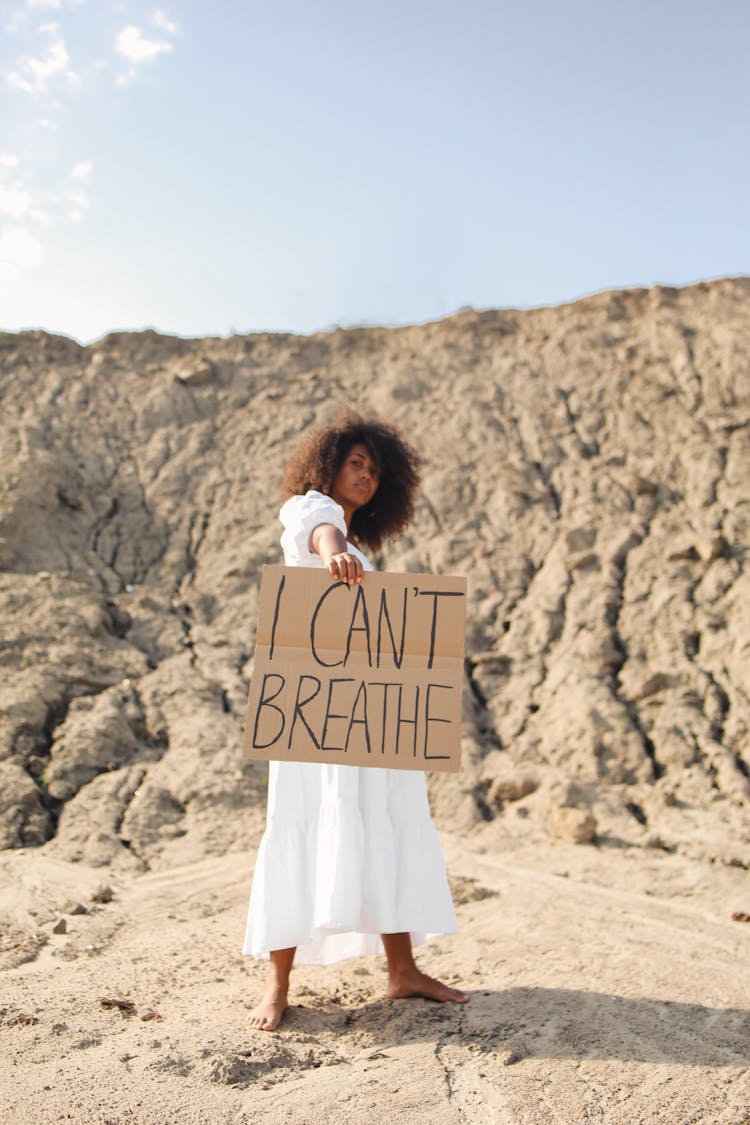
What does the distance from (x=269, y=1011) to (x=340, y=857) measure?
47cm

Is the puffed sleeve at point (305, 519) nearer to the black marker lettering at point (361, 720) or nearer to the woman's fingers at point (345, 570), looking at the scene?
the woman's fingers at point (345, 570)

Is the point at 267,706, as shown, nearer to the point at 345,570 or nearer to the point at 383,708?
the point at 383,708

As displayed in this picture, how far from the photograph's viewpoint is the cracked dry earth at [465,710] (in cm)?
220

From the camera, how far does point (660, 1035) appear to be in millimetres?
2326

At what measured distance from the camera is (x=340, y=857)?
246 centimetres

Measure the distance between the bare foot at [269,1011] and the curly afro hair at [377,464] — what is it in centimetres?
146

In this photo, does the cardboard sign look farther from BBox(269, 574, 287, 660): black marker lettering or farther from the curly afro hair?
the curly afro hair

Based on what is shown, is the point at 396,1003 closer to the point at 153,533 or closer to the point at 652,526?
the point at 652,526

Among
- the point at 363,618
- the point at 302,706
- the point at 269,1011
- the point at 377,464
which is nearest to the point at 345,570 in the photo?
the point at 363,618

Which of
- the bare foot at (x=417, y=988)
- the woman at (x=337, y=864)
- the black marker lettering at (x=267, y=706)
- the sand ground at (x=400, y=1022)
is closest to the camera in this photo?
the sand ground at (x=400, y=1022)

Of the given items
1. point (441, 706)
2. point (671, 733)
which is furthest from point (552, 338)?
point (441, 706)

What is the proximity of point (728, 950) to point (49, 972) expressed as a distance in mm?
2341

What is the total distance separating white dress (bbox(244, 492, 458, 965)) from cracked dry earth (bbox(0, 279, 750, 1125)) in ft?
0.88

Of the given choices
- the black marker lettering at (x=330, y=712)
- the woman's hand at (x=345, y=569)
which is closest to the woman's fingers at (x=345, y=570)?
the woman's hand at (x=345, y=569)
